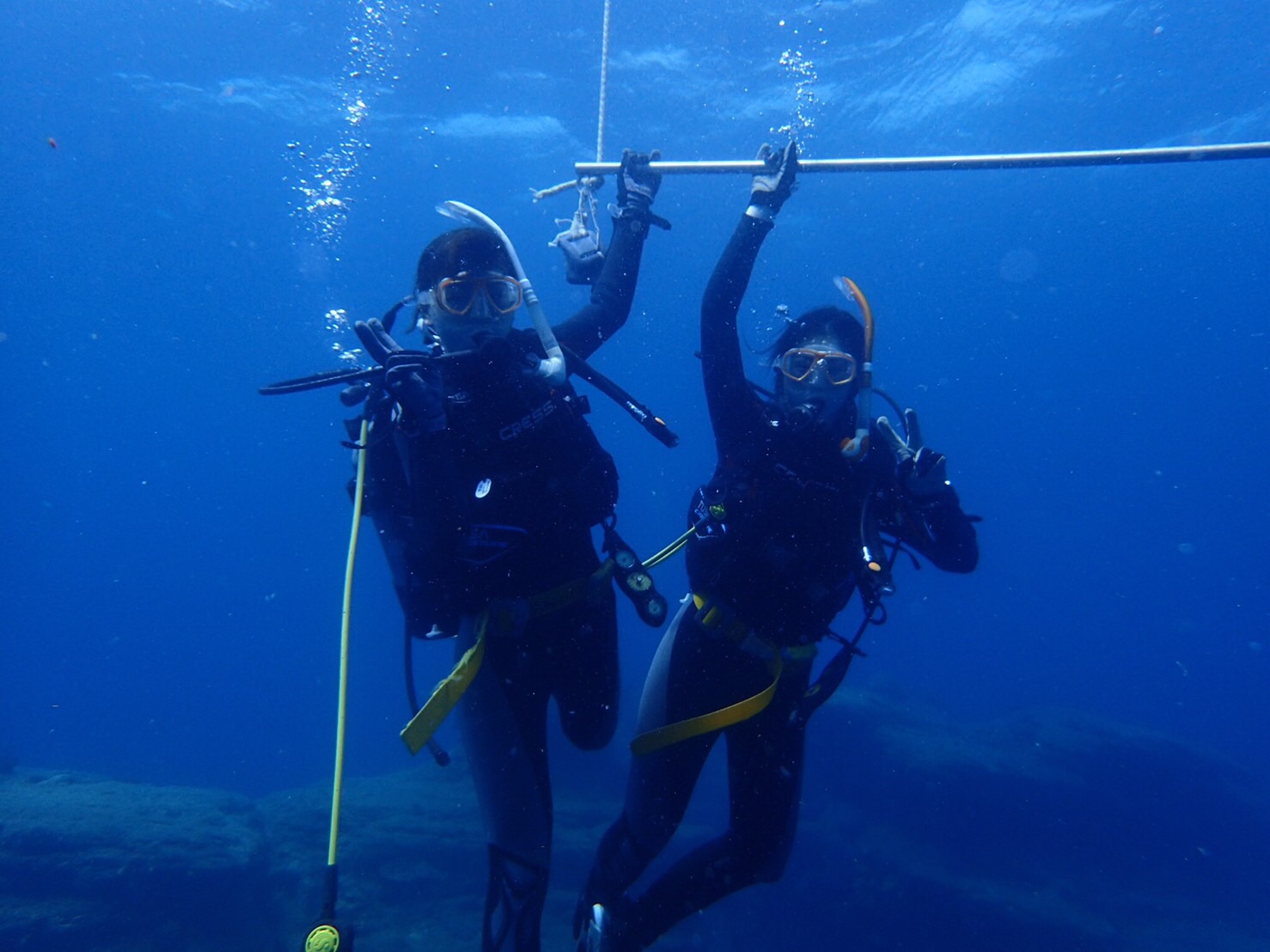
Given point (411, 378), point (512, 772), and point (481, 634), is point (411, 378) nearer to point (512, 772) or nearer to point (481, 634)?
point (481, 634)

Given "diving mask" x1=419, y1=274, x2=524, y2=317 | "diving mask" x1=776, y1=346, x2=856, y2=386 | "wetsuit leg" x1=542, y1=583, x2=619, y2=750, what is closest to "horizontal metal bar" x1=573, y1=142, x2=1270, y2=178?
"diving mask" x1=776, y1=346, x2=856, y2=386

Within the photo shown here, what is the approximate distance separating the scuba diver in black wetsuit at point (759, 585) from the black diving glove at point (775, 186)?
0.02 meters

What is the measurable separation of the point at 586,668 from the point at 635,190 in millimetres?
3153

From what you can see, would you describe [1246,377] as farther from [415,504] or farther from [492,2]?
[415,504]

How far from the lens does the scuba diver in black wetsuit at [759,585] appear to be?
404 centimetres

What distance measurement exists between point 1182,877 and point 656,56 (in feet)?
79.8

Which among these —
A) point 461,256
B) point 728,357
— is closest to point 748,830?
point 728,357

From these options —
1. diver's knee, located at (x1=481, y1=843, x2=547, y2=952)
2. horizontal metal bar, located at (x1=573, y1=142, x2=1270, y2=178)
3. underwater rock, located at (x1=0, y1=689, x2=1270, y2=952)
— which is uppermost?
horizontal metal bar, located at (x1=573, y1=142, x2=1270, y2=178)

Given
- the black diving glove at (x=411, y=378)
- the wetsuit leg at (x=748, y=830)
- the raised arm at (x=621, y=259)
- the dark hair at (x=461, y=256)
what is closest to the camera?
the black diving glove at (x=411, y=378)

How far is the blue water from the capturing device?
1956 cm

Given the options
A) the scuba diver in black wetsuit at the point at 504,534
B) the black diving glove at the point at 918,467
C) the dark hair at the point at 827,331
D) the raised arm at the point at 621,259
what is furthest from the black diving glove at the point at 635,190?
the black diving glove at the point at 918,467

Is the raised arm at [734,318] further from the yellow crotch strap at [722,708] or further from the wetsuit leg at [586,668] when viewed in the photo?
the wetsuit leg at [586,668]

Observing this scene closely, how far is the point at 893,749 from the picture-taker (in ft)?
50.5

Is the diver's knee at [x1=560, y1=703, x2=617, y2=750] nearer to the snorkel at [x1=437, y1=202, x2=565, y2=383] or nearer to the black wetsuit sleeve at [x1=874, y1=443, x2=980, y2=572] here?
Answer: the snorkel at [x1=437, y1=202, x2=565, y2=383]
